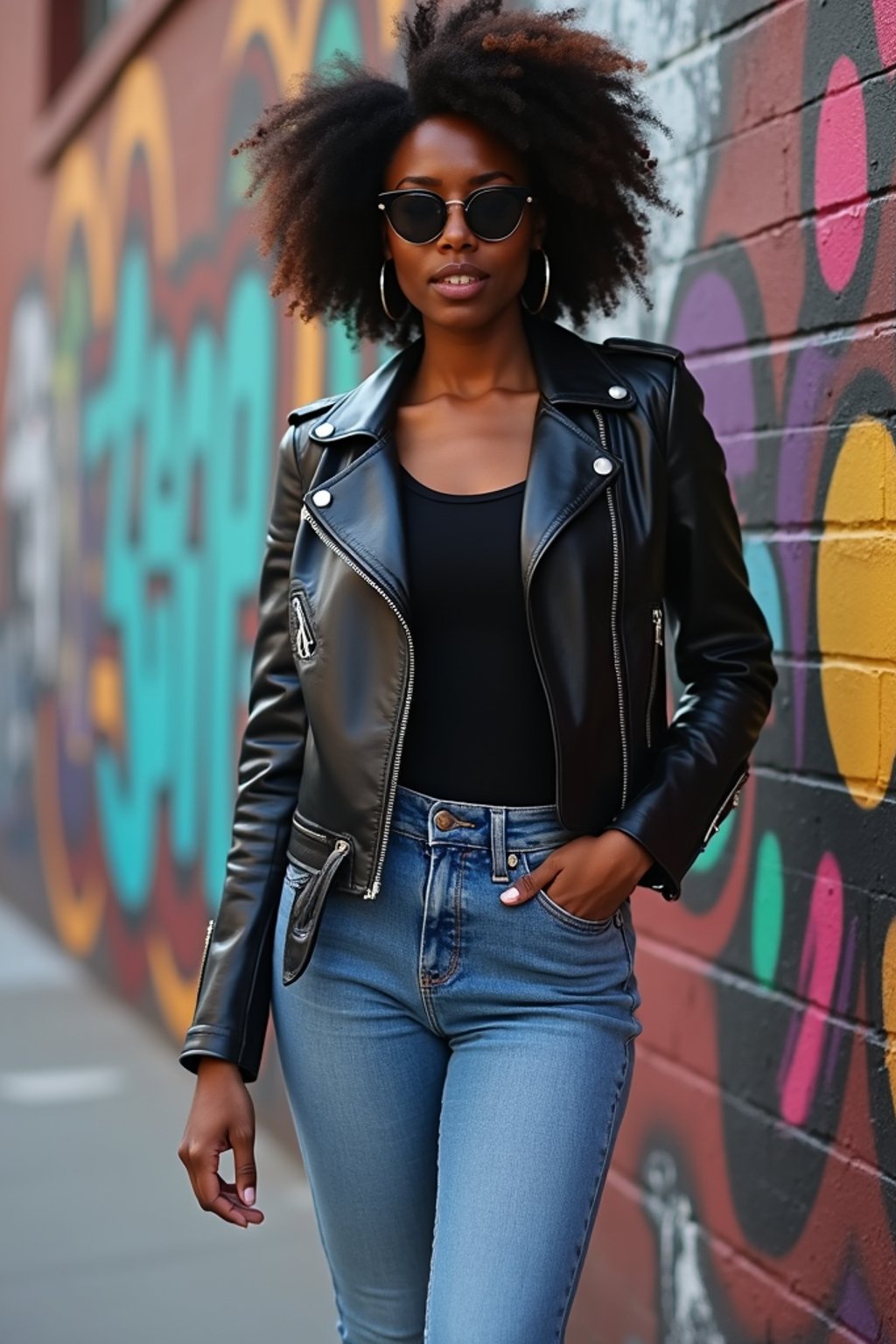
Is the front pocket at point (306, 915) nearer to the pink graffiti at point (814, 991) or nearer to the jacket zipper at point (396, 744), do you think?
the jacket zipper at point (396, 744)

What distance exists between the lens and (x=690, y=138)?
330cm

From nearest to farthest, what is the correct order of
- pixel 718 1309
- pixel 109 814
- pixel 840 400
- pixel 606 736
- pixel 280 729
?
pixel 606 736 < pixel 280 729 < pixel 840 400 < pixel 718 1309 < pixel 109 814

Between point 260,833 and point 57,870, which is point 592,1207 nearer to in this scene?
point 260,833

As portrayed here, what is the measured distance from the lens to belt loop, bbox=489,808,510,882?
2.24 metres

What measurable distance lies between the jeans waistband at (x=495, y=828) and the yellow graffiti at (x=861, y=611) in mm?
689

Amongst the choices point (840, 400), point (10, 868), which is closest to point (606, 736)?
point (840, 400)

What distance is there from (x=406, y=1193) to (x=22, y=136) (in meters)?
7.93

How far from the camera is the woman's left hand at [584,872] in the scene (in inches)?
87.9

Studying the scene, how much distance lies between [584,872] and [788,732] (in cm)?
88

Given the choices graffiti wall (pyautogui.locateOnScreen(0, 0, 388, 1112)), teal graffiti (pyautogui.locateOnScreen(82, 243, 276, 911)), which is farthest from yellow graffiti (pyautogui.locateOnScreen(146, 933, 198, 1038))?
teal graffiti (pyautogui.locateOnScreen(82, 243, 276, 911))

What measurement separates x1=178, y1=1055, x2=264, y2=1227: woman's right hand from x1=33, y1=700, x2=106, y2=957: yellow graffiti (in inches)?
202

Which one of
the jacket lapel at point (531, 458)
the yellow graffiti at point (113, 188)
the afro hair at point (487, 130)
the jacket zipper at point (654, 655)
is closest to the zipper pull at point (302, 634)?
the jacket lapel at point (531, 458)

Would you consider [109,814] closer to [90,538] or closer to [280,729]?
[90,538]

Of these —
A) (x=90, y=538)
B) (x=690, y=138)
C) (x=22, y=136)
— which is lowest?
(x=90, y=538)
